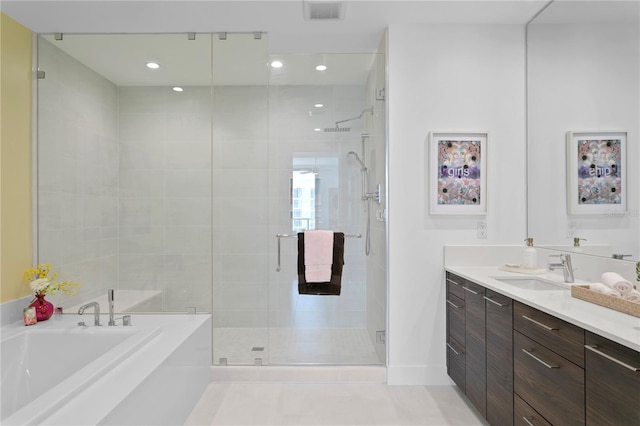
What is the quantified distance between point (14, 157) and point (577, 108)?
362 cm

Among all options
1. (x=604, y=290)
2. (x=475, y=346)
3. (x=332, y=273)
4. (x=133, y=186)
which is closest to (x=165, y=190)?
(x=133, y=186)

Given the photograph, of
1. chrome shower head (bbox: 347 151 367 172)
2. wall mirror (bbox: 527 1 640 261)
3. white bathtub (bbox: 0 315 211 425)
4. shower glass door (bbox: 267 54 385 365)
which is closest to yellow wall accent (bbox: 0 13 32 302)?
white bathtub (bbox: 0 315 211 425)

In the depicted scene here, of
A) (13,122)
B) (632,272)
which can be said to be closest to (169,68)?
(13,122)

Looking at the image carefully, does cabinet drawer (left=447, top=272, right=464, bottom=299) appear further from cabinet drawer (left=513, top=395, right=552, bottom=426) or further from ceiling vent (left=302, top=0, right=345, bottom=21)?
ceiling vent (left=302, top=0, right=345, bottom=21)

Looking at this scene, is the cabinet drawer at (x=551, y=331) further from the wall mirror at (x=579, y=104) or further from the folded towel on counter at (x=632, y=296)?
the wall mirror at (x=579, y=104)

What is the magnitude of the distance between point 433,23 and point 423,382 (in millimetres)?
2553

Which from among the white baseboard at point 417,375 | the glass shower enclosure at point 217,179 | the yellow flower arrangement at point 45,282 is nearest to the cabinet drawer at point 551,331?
the white baseboard at point 417,375

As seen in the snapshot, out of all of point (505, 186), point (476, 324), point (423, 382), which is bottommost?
point (423, 382)

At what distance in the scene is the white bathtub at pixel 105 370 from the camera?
146 cm

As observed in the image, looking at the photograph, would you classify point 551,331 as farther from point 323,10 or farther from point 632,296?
point 323,10

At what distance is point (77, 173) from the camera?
2.92 metres

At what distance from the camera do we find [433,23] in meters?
2.72

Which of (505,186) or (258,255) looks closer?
(505,186)

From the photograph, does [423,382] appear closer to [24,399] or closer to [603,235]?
[603,235]
